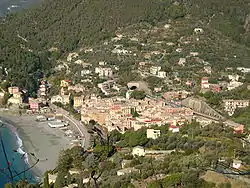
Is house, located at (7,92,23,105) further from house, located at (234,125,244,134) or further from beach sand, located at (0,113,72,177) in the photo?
house, located at (234,125,244,134)

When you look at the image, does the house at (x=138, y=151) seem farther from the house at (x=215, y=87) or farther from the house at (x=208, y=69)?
the house at (x=208, y=69)

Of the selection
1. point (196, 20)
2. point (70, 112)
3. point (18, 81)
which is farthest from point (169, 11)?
point (70, 112)

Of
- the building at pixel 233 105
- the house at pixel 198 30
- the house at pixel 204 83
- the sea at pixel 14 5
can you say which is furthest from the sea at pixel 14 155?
the sea at pixel 14 5

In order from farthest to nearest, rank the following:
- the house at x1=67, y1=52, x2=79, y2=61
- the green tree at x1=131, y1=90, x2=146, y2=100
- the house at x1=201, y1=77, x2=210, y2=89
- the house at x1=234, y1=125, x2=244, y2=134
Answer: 1. the house at x1=67, y1=52, x2=79, y2=61
2. the house at x1=201, y1=77, x2=210, y2=89
3. the green tree at x1=131, y1=90, x2=146, y2=100
4. the house at x1=234, y1=125, x2=244, y2=134

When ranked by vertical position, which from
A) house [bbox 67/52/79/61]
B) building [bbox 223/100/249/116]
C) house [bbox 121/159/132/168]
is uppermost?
house [bbox 67/52/79/61]

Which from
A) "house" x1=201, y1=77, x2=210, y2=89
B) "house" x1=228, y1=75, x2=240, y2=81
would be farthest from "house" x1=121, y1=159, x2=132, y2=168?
"house" x1=228, y1=75, x2=240, y2=81

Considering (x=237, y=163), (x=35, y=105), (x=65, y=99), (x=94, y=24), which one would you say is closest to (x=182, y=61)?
(x=65, y=99)

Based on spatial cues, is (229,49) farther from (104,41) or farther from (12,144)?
(12,144)
